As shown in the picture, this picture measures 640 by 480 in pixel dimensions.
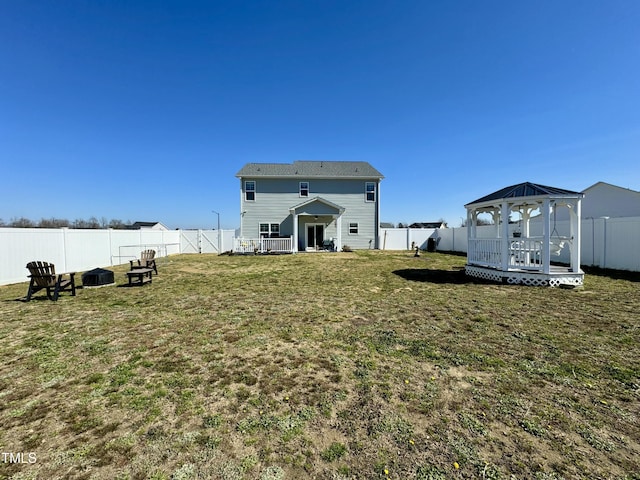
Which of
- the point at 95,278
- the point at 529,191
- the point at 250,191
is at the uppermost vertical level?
the point at 250,191

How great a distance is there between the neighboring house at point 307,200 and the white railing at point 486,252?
1154 centimetres

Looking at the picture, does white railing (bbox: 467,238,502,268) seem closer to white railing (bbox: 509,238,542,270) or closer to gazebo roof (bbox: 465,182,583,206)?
white railing (bbox: 509,238,542,270)

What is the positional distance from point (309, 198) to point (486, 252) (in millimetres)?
14717

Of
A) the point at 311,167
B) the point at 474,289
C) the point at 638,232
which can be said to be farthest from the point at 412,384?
the point at 311,167

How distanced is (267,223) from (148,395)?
19.2 metres

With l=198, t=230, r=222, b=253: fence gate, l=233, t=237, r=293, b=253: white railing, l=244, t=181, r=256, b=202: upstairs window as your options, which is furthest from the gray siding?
l=198, t=230, r=222, b=253: fence gate

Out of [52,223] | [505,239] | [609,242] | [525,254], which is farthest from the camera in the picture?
[52,223]

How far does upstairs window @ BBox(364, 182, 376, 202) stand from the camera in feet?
72.7

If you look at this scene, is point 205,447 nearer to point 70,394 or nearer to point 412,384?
point 70,394

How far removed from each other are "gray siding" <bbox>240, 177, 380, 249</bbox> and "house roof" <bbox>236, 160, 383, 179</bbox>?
41 centimetres

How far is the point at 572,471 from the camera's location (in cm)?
188

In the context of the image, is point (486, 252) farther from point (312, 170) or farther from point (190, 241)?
point (190, 241)

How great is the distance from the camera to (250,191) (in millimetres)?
21406

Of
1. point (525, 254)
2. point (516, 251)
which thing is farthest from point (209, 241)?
point (525, 254)
